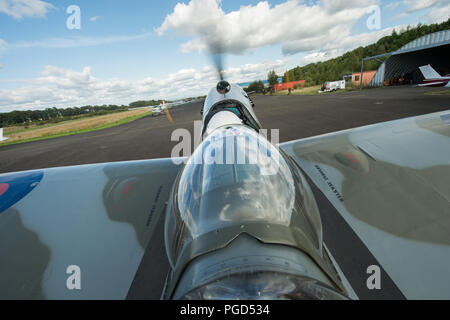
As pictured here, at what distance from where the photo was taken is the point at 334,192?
8.23 feet

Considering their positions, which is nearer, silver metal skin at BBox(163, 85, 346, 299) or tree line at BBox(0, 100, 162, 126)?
silver metal skin at BBox(163, 85, 346, 299)

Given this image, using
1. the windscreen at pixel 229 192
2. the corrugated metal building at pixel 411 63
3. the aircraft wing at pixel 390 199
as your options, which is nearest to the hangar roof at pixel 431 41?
the corrugated metal building at pixel 411 63

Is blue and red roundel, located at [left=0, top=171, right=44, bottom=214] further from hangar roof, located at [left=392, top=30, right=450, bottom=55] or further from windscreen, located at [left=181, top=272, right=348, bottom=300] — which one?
hangar roof, located at [left=392, top=30, right=450, bottom=55]

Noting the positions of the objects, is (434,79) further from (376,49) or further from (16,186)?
(376,49)

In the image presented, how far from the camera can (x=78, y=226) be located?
7.02ft

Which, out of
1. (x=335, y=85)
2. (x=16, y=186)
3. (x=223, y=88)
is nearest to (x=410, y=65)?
(x=335, y=85)

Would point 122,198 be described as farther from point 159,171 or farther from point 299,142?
point 299,142

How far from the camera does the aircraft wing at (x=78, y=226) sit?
161 cm

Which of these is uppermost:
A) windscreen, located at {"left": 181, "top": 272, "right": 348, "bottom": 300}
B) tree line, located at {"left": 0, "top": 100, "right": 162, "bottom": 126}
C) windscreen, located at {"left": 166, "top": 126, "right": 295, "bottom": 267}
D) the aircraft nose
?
tree line, located at {"left": 0, "top": 100, "right": 162, "bottom": 126}

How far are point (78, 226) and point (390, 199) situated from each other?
330 centimetres

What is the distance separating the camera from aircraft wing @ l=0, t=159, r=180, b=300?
1613 millimetres

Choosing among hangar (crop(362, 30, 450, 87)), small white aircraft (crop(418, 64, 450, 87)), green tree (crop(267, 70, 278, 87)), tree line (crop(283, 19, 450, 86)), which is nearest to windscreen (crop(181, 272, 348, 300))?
small white aircraft (crop(418, 64, 450, 87))

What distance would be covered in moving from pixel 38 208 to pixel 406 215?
3.90m

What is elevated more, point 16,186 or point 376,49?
point 376,49
